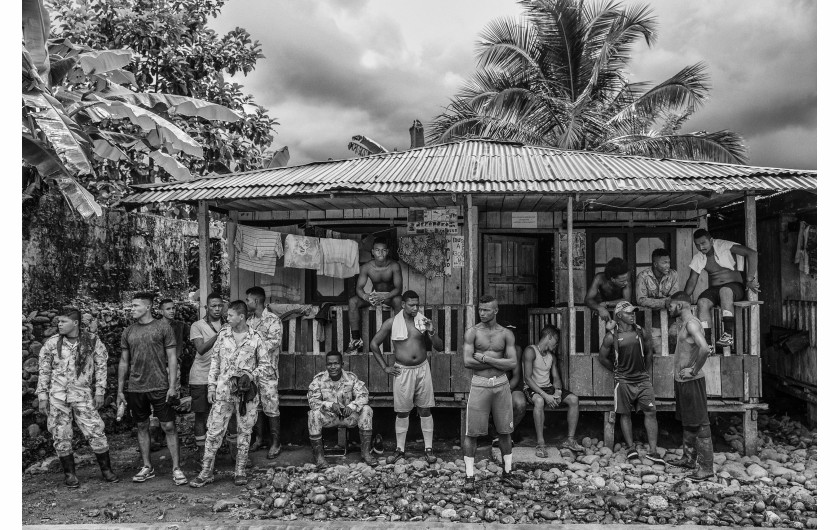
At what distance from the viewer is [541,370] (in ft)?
22.7

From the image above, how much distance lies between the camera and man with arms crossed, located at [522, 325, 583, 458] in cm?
675

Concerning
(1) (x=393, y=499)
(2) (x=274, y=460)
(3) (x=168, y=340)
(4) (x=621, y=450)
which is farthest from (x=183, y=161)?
(4) (x=621, y=450)

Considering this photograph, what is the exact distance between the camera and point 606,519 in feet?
16.0

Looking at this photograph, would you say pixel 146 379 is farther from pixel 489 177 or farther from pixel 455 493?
pixel 489 177

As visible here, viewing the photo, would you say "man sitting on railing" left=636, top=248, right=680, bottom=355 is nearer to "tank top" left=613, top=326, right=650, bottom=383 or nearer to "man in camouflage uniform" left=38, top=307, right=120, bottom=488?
"tank top" left=613, top=326, right=650, bottom=383

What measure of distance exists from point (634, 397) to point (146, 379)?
5.84m

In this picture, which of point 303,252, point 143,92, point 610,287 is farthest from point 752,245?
point 143,92

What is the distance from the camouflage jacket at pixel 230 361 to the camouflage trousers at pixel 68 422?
54.5 inches

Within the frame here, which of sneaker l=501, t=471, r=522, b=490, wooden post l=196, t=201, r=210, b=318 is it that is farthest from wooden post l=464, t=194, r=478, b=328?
wooden post l=196, t=201, r=210, b=318

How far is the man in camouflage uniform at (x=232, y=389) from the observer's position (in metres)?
5.87

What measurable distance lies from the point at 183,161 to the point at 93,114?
11.3ft

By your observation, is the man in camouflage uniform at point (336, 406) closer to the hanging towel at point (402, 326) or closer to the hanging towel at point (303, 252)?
the hanging towel at point (402, 326)

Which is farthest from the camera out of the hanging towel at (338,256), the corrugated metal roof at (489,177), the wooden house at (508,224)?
the hanging towel at (338,256)

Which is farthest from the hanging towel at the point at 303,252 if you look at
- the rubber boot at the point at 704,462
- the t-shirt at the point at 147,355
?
the rubber boot at the point at 704,462
